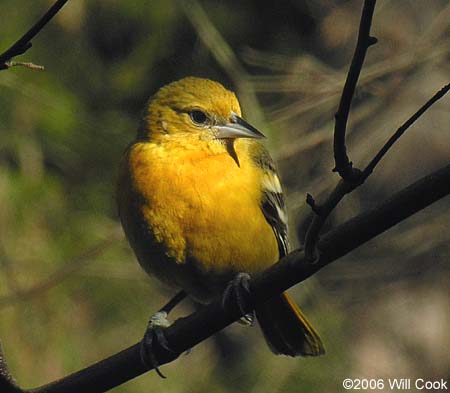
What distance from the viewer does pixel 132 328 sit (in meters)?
6.20

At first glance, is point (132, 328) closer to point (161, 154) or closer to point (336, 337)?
point (336, 337)

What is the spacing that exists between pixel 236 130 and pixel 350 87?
1641 millimetres

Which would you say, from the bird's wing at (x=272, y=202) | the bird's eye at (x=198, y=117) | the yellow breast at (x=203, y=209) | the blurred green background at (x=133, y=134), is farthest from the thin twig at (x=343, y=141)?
the blurred green background at (x=133, y=134)

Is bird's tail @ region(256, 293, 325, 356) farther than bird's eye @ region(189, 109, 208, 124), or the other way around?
bird's tail @ region(256, 293, 325, 356)

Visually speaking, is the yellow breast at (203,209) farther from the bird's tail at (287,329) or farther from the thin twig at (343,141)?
the thin twig at (343,141)

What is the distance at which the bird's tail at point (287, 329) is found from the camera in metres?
4.22

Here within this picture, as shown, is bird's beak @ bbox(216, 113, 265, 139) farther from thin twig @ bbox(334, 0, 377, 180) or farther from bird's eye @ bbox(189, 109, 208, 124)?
thin twig @ bbox(334, 0, 377, 180)

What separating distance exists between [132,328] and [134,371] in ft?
10.4

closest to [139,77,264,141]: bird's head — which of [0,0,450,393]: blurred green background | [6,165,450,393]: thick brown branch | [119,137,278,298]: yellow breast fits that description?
[119,137,278,298]: yellow breast

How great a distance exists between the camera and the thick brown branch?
2441 millimetres

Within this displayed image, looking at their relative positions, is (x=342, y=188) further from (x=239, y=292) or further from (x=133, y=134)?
(x=133, y=134)

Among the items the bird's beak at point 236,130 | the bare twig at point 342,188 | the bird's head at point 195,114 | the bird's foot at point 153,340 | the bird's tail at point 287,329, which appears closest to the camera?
the bare twig at point 342,188

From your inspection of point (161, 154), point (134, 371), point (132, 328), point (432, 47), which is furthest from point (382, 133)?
point (134, 371)

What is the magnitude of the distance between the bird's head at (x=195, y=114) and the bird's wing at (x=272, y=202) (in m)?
0.17
